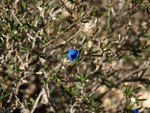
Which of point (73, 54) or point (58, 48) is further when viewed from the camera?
point (58, 48)

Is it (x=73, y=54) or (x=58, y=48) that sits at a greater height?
(x=58, y=48)

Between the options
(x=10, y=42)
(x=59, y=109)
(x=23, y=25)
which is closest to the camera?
(x=23, y=25)

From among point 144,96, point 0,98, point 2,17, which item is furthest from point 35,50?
point 144,96

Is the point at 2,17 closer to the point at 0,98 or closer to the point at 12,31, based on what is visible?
the point at 12,31

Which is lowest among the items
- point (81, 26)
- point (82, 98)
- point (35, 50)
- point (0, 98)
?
point (82, 98)

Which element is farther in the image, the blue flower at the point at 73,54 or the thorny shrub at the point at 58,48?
the thorny shrub at the point at 58,48

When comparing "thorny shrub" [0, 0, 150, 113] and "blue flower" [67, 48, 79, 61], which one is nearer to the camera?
"blue flower" [67, 48, 79, 61]

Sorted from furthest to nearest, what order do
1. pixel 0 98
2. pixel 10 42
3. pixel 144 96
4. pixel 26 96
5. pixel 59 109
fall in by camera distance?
pixel 144 96 < pixel 26 96 < pixel 59 109 < pixel 10 42 < pixel 0 98

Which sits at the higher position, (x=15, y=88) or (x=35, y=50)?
(x=35, y=50)

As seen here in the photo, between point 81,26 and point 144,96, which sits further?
point 144,96

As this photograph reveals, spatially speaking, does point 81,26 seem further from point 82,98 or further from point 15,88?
point 15,88
